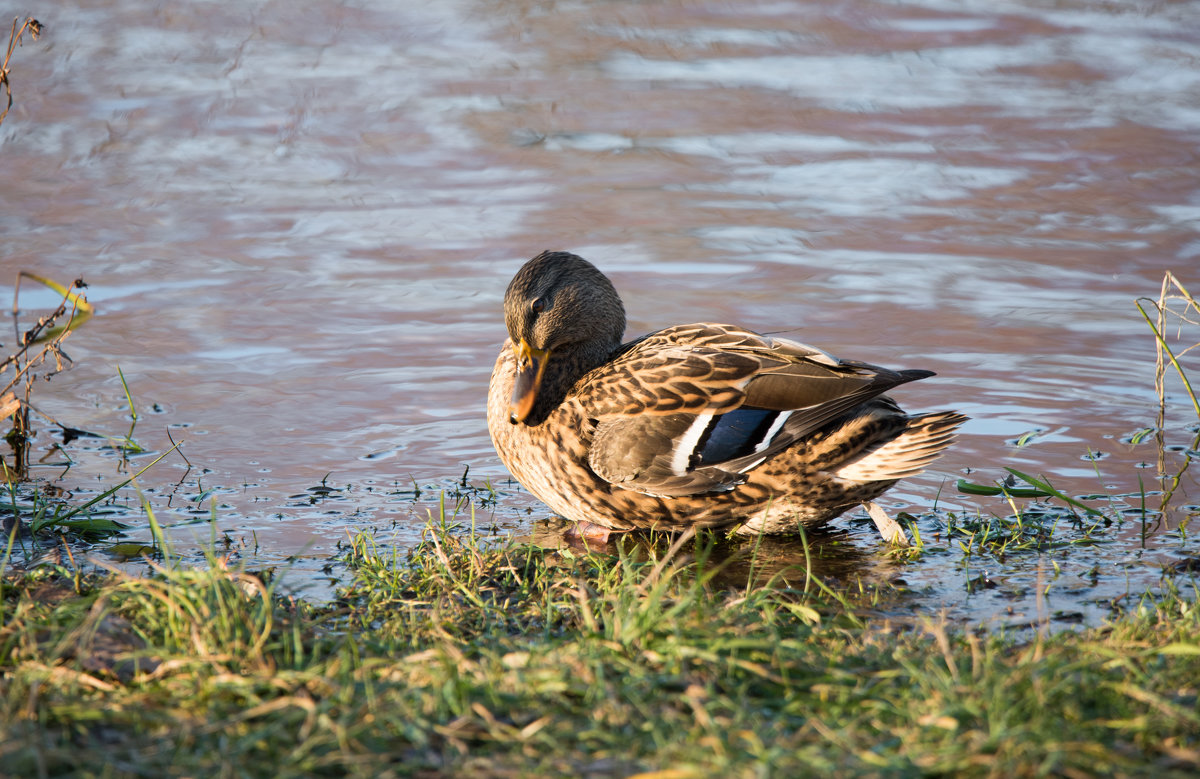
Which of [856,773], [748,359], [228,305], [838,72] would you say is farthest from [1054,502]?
[838,72]

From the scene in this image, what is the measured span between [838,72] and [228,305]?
643cm

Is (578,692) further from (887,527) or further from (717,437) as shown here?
(887,527)

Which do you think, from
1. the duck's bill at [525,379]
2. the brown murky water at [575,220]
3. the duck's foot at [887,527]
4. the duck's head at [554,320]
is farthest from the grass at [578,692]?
the duck's head at [554,320]

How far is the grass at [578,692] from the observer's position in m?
2.81

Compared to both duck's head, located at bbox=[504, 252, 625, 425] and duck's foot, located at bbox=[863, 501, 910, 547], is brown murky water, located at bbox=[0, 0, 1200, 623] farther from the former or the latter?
duck's head, located at bbox=[504, 252, 625, 425]

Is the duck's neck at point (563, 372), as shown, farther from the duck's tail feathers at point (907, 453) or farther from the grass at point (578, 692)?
the grass at point (578, 692)

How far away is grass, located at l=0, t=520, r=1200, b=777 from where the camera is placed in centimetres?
281

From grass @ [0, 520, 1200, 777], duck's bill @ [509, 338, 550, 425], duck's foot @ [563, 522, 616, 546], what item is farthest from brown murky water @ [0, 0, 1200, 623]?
grass @ [0, 520, 1200, 777]

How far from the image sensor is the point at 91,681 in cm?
320

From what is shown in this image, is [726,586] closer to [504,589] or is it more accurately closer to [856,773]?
[504,589]

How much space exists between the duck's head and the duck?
0.02m

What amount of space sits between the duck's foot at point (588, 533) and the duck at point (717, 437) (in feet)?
0.04

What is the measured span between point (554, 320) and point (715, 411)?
0.88 meters

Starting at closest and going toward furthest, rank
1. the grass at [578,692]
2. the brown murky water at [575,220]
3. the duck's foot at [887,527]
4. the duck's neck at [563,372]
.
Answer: the grass at [578,692] < the duck's foot at [887,527] < the duck's neck at [563,372] < the brown murky water at [575,220]
